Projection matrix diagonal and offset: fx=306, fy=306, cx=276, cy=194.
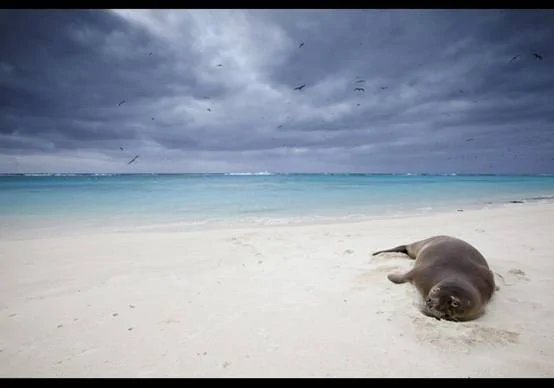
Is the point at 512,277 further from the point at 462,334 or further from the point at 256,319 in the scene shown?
the point at 256,319

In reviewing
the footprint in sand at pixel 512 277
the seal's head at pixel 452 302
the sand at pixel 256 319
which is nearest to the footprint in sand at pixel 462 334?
the sand at pixel 256 319

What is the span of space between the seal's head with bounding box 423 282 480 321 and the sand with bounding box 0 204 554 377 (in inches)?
5.0

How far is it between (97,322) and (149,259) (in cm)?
265

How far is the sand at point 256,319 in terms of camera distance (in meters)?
2.45

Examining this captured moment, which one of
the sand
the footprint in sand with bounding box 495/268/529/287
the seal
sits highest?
the seal

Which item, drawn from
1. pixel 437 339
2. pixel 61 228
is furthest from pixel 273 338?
pixel 61 228

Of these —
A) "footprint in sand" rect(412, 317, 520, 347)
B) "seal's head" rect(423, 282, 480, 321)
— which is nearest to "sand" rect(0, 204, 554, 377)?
"footprint in sand" rect(412, 317, 520, 347)

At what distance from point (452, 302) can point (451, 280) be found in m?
0.39

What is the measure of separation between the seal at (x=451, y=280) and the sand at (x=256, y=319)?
0.48ft

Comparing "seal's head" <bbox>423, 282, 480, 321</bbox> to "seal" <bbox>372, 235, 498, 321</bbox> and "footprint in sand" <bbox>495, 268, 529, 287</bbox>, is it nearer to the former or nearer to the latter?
"seal" <bbox>372, 235, 498, 321</bbox>

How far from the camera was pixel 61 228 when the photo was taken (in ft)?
34.2

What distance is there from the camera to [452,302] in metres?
3.17

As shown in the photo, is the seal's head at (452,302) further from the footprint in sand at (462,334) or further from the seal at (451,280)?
the footprint in sand at (462,334)

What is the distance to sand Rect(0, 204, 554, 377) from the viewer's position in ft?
8.04
